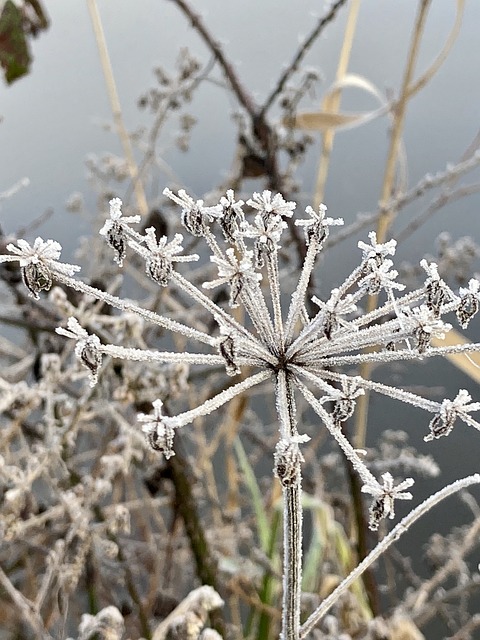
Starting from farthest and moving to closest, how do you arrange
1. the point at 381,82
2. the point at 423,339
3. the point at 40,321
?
the point at 381,82, the point at 40,321, the point at 423,339

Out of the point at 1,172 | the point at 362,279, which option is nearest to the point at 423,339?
the point at 362,279

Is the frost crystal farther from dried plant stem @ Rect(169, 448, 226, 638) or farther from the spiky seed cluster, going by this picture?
dried plant stem @ Rect(169, 448, 226, 638)

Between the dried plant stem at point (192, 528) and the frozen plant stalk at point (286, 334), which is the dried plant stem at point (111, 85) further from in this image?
the frozen plant stalk at point (286, 334)

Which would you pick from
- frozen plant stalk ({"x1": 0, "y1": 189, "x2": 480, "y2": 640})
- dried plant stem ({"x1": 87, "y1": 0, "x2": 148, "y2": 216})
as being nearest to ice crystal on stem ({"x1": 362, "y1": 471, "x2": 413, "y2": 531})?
frozen plant stalk ({"x1": 0, "y1": 189, "x2": 480, "y2": 640})

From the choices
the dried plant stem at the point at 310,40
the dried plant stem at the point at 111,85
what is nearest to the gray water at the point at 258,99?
the dried plant stem at the point at 111,85

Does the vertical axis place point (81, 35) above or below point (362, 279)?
above

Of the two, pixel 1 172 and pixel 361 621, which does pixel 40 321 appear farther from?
pixel 1 172

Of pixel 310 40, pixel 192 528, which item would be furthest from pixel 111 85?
pixel 192 528

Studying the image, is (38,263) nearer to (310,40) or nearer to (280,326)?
(280,326)
